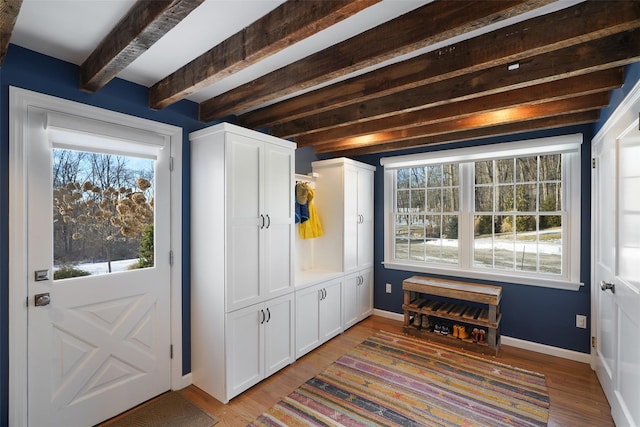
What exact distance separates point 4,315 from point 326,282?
2.47 m

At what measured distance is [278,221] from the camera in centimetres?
277

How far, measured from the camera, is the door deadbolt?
1.83 m

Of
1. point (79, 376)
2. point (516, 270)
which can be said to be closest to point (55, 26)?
point (79, 376)

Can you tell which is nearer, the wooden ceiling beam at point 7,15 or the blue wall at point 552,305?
the wooden ceiling beam at point 7,15

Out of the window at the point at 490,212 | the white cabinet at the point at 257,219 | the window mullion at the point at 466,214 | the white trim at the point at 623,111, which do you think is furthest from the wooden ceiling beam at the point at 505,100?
the window mullion at the point at 466,214

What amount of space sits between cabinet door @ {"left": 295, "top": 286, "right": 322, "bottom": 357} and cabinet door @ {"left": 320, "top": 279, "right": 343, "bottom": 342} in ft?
0.27

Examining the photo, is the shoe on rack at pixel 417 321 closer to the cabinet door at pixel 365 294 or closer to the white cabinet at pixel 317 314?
the cabinet door at pixel 365 294

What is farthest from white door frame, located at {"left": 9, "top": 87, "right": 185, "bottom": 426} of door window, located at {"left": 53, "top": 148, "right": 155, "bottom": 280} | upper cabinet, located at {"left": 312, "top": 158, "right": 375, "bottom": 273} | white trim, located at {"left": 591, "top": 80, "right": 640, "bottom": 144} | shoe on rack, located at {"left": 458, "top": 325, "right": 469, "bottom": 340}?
shoe on rack, located at {"left": 458, "top": 325, "right": 469, "bottom": 340}

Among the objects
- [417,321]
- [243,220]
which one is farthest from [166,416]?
[417,321]

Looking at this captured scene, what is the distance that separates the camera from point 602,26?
4.34 feet

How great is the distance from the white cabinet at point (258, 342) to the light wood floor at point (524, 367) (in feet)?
0.31

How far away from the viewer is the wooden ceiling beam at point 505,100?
1.94m

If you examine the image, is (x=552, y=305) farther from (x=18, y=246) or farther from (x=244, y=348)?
(x=18, y=246)

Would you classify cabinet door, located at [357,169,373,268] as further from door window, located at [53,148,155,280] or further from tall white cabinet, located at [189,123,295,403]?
door window, located at [53,148,155,280]
